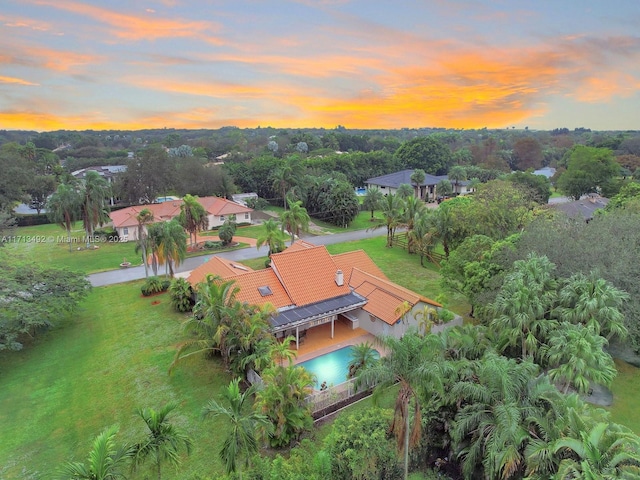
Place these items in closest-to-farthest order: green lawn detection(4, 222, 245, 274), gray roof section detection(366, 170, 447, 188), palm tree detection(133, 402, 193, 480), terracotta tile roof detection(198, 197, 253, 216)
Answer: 1. palm tree detection(133, 402, 193, 480)
2. green lawn detection(4, 222, 245, 274)
3. terracotta tile roof detection(198, 197, 253, 216)
4. gray roof section detection(366, 170, 447, 188)

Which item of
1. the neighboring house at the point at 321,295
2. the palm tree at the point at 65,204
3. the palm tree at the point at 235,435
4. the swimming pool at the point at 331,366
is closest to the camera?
the palm tree at the point at 235,435

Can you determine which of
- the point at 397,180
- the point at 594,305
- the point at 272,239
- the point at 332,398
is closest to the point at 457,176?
the point at 397,180

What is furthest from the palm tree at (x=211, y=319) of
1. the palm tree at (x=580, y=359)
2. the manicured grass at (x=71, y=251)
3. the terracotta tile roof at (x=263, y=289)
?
the manicured grass at (x=71, y=251)

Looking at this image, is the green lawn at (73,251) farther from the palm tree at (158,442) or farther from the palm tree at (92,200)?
the palm tree at (158,442)

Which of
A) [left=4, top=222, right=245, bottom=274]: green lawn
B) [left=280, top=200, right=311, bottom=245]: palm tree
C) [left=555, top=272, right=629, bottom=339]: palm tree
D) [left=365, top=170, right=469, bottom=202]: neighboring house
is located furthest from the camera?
[left=365, top=170, right=469, bottom=202]: neighboring house

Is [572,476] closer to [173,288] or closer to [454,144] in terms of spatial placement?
[173,288]

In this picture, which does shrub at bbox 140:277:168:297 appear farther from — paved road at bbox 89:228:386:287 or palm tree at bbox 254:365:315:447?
palm tree at bbox 254:365:315:447

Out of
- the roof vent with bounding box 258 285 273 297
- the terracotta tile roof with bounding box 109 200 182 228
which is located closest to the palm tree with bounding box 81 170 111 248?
the terracotta tile roof with bounding box 109 200 182 228
